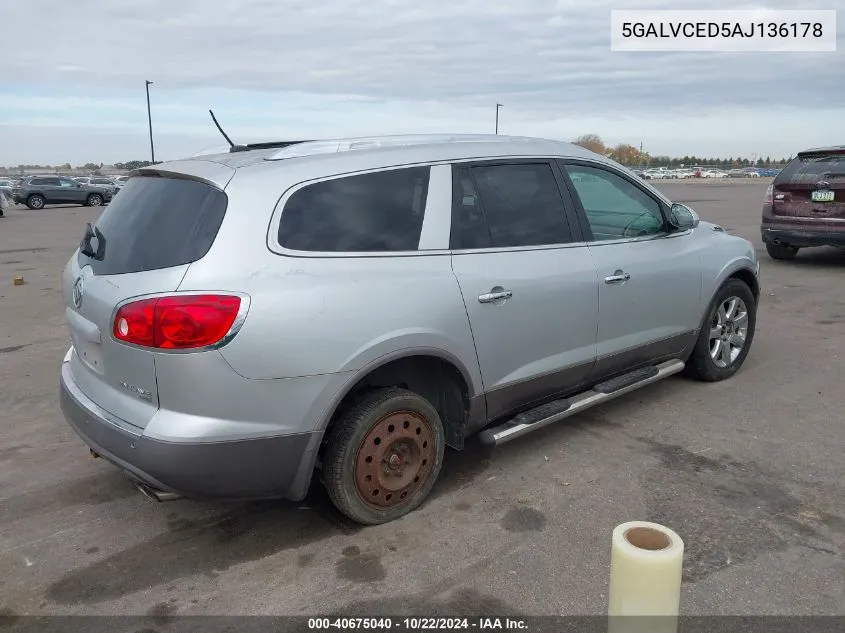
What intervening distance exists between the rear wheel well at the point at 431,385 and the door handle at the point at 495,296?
0.37 m

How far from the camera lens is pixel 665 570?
5.64ft

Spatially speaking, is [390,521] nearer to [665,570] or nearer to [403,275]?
[403,275]

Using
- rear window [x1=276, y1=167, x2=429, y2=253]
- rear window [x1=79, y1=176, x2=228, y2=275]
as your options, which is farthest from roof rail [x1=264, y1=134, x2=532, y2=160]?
rear window [x1=79, y1=176, x2=228, y2=275]

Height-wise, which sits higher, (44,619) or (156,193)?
(156,193)

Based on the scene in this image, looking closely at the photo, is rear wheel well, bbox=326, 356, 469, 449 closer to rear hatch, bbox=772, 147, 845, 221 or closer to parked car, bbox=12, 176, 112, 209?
rear hatch, bbox=772, 147, 845, 221

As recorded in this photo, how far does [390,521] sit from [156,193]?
1.91 metres

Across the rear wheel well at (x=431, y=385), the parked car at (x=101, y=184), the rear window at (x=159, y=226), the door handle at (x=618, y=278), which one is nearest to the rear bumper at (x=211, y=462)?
the rear wheel well at (x=431, y=385)

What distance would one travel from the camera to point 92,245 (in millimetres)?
3553

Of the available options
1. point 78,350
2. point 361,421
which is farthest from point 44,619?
point 361,421

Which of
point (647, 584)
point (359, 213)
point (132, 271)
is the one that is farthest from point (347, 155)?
point (647, 584)

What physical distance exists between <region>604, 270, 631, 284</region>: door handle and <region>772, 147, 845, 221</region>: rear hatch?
283 inches

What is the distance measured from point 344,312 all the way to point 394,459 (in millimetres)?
815

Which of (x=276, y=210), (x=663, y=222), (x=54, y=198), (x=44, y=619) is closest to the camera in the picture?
(x=44, y=619)

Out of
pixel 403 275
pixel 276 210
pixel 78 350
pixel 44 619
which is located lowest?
pixel 44 619
